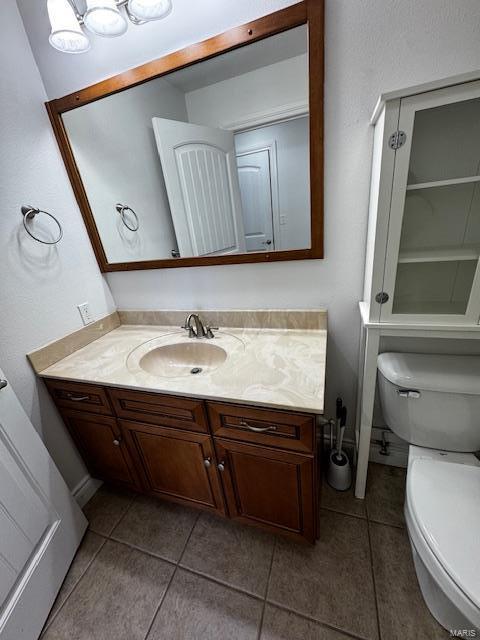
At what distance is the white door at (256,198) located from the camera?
1060mm

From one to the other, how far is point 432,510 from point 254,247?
1.13 m

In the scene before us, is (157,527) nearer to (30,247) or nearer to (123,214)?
(30,247)

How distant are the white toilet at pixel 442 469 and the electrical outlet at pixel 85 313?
145 centimetres

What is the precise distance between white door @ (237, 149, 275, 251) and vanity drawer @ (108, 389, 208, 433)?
72 centimetres

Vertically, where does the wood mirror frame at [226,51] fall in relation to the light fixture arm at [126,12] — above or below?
below

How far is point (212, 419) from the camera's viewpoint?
3.07 ft

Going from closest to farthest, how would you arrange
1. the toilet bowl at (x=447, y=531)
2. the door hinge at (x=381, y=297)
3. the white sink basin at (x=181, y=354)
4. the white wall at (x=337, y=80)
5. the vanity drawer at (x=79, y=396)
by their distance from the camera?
the toilet bowl at (x=447, y=531), the white wall at (x=337, y=80), the door hinge at (x=381, y=297), the vanity drawer at (x=79, y=396), the white sink basin at (x=181, y=354)

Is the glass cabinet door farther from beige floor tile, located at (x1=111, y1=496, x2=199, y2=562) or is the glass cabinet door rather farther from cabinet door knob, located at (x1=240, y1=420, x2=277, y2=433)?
beige floor tile, located at (x1=111, y1=496, x2=199, y2=562)

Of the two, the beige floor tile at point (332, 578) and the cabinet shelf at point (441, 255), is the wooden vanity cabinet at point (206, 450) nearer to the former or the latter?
the beige floor tile at point (332, 578)

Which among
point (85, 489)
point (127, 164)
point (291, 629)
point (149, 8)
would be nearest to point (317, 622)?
point (291, 629)

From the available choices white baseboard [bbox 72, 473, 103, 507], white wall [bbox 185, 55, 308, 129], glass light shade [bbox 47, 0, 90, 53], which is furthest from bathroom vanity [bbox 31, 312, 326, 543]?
glass light shade [bbox 47, 0, 90, 53]

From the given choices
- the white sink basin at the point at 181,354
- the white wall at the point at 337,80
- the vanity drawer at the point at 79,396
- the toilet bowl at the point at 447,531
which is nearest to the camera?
the toilet bowl at the point at 447,531

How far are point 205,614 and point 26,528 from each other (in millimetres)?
738

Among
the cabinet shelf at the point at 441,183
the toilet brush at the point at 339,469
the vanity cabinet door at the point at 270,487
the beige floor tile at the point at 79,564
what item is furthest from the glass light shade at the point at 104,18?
the beige floor tile at the point at 79,564
